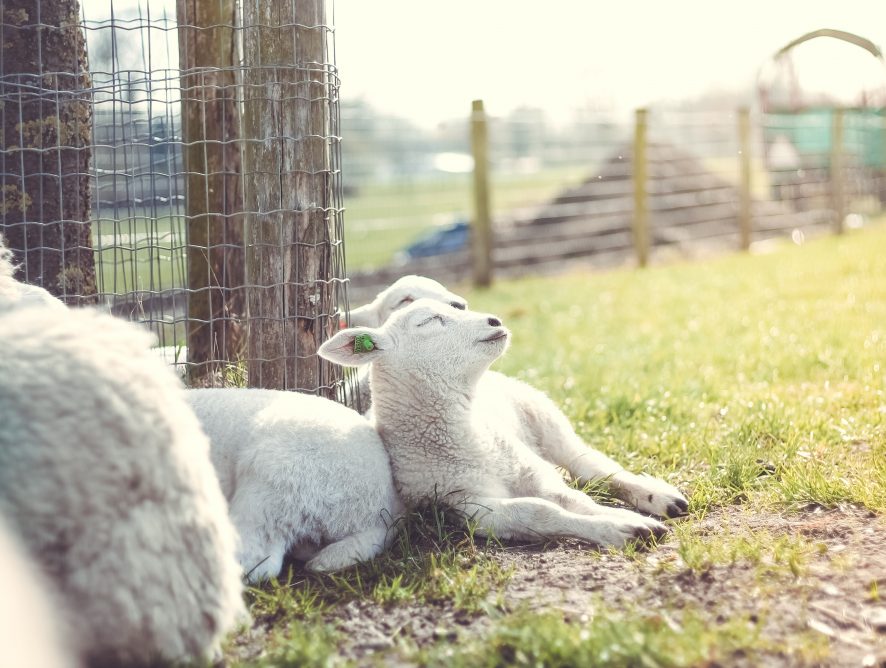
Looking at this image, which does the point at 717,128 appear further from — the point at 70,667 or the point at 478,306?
the point at 70,667

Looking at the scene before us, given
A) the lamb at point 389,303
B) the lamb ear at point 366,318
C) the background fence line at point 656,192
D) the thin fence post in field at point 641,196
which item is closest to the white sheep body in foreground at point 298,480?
the lamb at point 389,303

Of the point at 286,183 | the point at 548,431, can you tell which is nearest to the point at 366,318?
the point at 286,183

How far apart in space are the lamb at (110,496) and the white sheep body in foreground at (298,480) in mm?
589

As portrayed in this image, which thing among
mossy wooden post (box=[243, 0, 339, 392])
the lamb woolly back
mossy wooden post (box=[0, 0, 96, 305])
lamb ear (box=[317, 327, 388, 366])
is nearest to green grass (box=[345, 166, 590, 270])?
mossy wooden post (box=[0, 0, 96, 305])

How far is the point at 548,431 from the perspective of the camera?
426 cm

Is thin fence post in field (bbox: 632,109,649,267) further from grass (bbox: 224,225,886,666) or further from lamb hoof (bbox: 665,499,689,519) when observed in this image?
lamb hoof (bbox: 665,499,689,519)

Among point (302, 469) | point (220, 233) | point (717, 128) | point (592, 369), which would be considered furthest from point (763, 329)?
point (717, 128)

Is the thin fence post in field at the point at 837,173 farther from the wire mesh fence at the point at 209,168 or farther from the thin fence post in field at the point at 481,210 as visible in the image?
the wire mesh fence at the point at 209,168

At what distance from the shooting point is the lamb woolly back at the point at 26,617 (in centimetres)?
204

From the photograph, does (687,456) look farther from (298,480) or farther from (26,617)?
(26,617)

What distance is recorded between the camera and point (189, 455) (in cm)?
245

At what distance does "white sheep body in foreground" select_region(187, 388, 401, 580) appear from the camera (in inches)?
122

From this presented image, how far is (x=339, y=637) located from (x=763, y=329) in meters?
5.29

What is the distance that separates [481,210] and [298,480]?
8870mm
